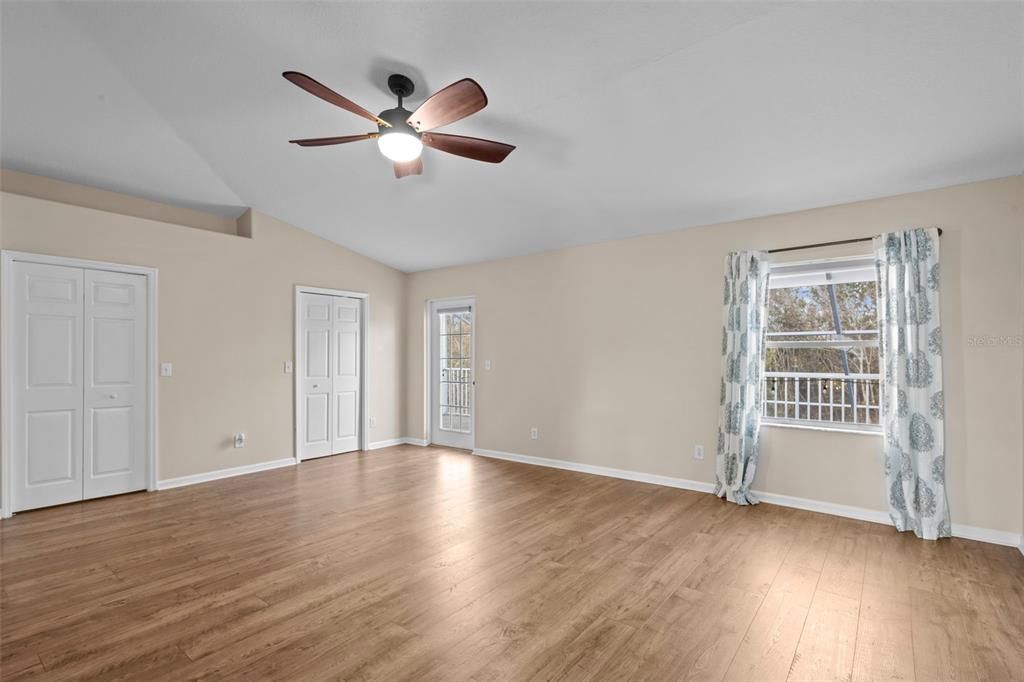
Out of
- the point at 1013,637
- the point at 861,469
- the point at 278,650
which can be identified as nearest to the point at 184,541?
the point at 278,650

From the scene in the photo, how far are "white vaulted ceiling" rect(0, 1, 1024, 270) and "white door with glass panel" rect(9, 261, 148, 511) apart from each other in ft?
3.52

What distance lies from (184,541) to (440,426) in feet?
12.2

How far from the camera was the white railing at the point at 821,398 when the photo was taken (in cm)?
408

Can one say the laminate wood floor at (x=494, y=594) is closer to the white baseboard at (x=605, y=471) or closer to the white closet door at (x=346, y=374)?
the white baseboard at (x=605, y=471)

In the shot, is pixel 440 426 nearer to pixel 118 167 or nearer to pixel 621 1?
pixel 118 167

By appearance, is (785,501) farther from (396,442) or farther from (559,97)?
(396,442)

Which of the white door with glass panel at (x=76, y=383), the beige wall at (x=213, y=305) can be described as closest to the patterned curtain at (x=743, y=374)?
the beige wall at (x=213, y=305)

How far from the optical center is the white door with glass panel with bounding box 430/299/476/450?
6566mm

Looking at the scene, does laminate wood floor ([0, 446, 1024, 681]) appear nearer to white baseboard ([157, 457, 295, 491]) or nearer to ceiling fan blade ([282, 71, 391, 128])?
white baseboard ([157, 457, 295, 491])

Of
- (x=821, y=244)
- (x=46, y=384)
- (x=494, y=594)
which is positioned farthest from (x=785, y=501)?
(x=46, y=384)

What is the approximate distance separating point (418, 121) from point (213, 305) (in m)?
3.63

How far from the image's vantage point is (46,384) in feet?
13.5

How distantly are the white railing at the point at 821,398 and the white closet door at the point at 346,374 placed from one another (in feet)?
16.1

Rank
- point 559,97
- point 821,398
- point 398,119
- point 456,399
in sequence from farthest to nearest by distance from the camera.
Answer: point 456,399 → point 821,398 → point 559,97 → point 398,119
